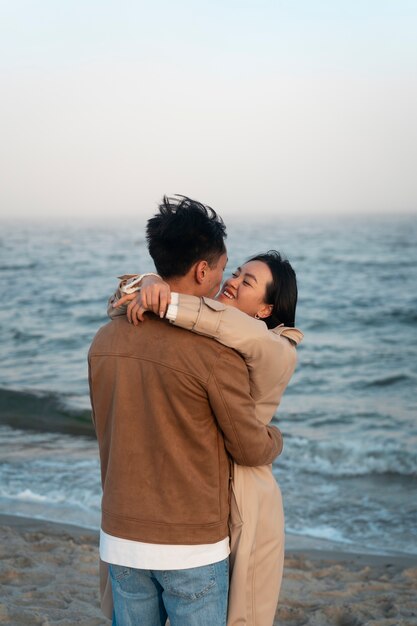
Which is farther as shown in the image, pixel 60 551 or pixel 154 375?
pixel 60 551

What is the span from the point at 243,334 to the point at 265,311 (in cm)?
48

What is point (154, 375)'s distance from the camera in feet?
6.66

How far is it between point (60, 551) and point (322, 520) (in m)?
2.23

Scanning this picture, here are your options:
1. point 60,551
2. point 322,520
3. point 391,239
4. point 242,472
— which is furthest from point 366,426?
point 391,239

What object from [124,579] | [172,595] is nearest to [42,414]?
[124,579]

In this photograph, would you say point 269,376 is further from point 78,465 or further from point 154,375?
point 78,465

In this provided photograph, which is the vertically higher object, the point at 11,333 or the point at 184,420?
the point at 184,420

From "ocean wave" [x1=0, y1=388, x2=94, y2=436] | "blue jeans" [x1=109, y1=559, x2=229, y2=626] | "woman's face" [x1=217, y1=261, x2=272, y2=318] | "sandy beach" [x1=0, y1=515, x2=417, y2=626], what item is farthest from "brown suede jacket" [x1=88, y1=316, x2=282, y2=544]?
"ocean wave" [x1=0, y1=388, x2=94, y2=436]

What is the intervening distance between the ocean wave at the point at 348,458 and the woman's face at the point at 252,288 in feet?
17.8

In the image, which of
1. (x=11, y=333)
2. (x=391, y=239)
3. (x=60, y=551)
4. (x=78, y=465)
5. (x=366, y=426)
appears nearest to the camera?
(x=60, y=551)

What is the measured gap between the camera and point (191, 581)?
206 centimetres

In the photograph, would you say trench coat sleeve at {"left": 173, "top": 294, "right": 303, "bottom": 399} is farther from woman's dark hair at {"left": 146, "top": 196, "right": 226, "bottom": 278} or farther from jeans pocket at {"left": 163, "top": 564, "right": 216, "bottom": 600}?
jeans pocket at {"left": 163, "top": 564, "right": 216, "bottom": 600}

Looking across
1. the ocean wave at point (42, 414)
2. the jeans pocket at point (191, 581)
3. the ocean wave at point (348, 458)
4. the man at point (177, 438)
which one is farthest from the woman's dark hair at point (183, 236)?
the ocean wave at point (42, 414)

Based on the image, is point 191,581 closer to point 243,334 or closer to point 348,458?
point 243,334
